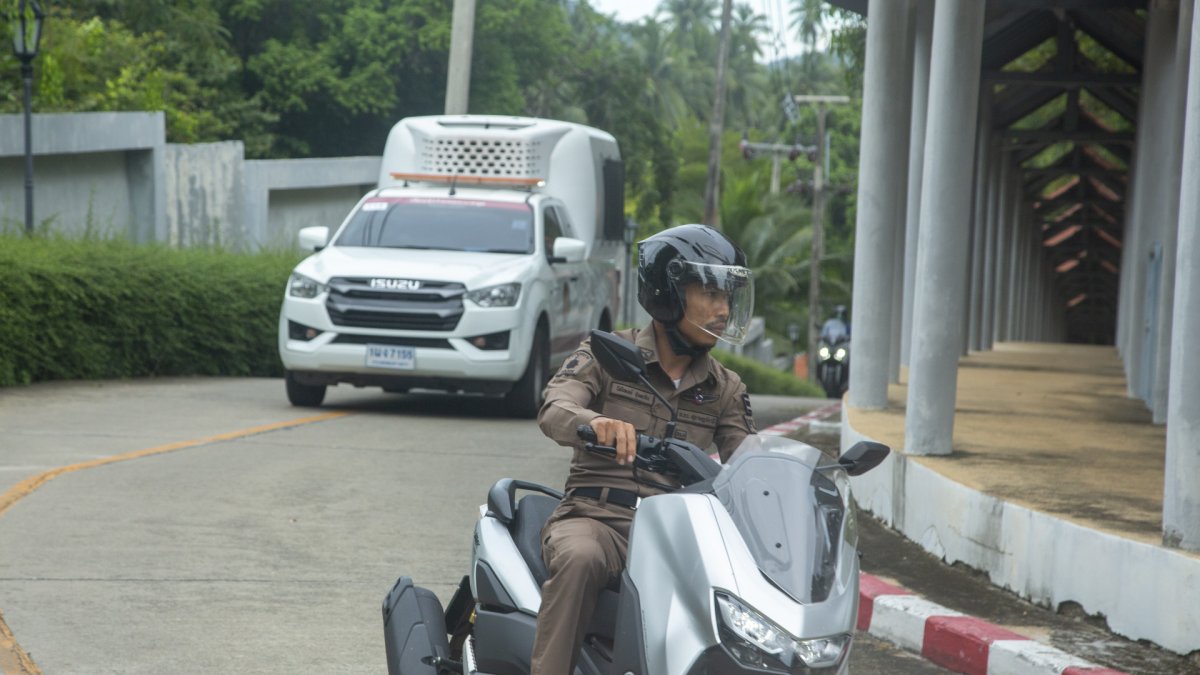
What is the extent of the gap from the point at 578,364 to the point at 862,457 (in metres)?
0.91

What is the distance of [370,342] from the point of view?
Answer: 14281 millimetres

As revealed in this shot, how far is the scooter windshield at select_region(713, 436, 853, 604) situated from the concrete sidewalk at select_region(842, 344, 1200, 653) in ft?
9.70

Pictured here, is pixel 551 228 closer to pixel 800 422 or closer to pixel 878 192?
pixel 800 422

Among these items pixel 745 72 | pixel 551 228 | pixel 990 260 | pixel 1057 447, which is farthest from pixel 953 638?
pixel 745 72

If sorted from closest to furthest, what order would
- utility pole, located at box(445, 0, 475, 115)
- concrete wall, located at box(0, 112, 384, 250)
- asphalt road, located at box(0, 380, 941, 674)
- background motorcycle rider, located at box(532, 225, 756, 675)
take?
background motorcycle rider, located at box(532, 225, 756, 675) → asphalt road, located at box(0, 380, 941, 674) → concrete wall, located at box(0, 112, 384, 250) → utility pole, located at box(445, 0, 475, 115)

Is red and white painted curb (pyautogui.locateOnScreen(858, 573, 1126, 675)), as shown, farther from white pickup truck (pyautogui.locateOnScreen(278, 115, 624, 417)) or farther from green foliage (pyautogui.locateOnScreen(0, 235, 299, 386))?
green foliage (pyautogui.locateOnScreen(0, 235, 299, 386))

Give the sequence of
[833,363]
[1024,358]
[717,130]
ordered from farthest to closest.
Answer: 1. [717,130]
2. [833,363]
3. [1024,358]

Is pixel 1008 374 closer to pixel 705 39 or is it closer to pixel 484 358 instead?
pixel 484 358

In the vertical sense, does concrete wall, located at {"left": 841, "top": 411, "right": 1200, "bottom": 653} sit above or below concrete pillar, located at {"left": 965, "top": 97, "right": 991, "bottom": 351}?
below

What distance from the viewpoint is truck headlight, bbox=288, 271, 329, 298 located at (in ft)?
47.3

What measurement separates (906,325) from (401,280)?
260 inches

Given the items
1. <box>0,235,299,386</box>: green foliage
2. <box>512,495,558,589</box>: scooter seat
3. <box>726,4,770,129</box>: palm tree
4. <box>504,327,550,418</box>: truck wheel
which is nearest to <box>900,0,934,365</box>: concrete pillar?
<box>504,327,550,418</box>: truck wheel

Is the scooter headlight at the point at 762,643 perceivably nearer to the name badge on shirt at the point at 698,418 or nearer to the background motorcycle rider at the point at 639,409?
the background motorcycle rider at the point at 639,409

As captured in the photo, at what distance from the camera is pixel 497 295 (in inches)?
565
